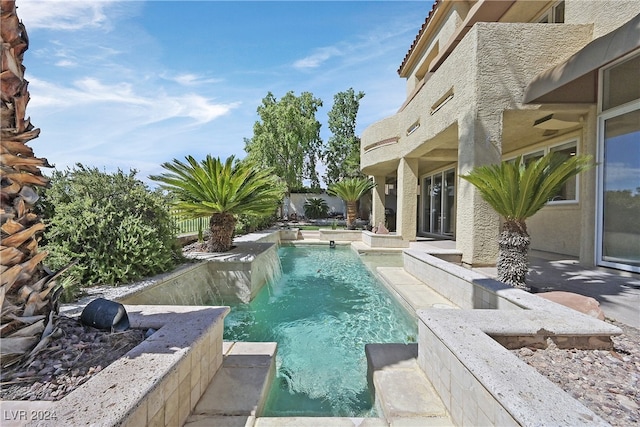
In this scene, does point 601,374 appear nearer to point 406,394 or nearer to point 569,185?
point 406,394

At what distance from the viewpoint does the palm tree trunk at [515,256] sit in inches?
211

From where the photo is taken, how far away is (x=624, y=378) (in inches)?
97.8

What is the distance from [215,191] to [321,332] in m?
4.87

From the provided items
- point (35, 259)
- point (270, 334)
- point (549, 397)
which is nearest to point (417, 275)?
point (270, 334)

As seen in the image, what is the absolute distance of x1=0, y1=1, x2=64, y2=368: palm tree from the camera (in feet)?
6.81

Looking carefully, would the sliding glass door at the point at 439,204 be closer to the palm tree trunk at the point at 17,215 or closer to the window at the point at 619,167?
the window at the point at 619,167

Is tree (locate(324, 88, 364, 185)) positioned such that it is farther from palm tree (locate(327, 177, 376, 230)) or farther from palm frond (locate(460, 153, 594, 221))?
palm frond (locate(460, 153, 594, 221))

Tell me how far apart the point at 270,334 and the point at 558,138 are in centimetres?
1057

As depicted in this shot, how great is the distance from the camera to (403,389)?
296 cm

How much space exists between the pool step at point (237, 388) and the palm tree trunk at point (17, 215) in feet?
4.56

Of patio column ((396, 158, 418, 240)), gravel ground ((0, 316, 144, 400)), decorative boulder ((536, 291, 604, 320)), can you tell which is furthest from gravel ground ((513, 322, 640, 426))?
patio column ((396, 158, 418, 240))

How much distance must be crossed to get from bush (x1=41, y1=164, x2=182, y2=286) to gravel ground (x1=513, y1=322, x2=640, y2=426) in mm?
5721

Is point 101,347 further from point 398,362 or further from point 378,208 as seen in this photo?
point 378,208

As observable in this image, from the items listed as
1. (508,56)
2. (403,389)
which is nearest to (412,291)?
(403,389)
